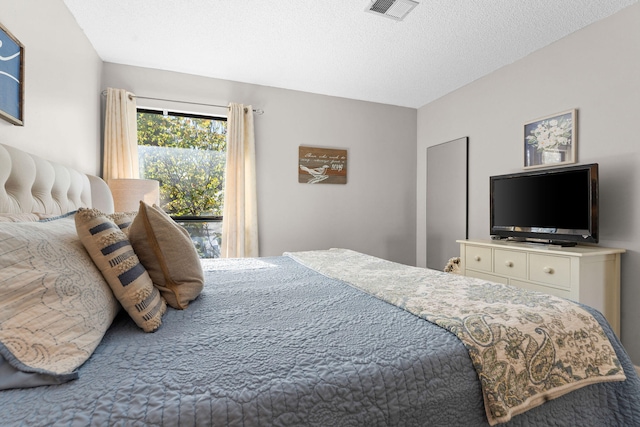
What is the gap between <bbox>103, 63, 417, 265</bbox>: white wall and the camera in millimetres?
3430

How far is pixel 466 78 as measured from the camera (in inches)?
135

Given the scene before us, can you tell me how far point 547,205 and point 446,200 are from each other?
1369mm

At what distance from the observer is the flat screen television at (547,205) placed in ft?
7.49

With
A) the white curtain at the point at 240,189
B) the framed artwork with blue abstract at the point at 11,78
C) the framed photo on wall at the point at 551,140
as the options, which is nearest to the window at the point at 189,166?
the white curtain at the point at 240,189

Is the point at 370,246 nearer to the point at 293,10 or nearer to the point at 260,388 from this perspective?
the point at 293,10

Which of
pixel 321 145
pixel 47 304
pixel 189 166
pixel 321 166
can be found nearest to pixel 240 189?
pixel 189 166

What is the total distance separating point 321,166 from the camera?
393cm

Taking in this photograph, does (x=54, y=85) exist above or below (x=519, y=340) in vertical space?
above

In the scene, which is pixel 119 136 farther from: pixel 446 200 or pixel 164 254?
pixel 446 200

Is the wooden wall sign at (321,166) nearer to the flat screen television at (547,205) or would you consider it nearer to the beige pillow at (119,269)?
the flat screen television at (547,205)

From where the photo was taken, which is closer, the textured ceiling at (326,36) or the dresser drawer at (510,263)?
the textured ceiling at (326,36)

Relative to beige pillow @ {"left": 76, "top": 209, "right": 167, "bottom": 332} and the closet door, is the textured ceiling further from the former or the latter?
beige pillow @ {"left": 76, "top": 209, "right": 167, "bottom": 332}

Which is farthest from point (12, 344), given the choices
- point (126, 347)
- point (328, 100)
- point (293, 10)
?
point (328, 100)

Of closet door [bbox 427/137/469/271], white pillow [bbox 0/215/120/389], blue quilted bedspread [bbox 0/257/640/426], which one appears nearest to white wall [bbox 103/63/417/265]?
closet door [bbox 427/137/469/271]
